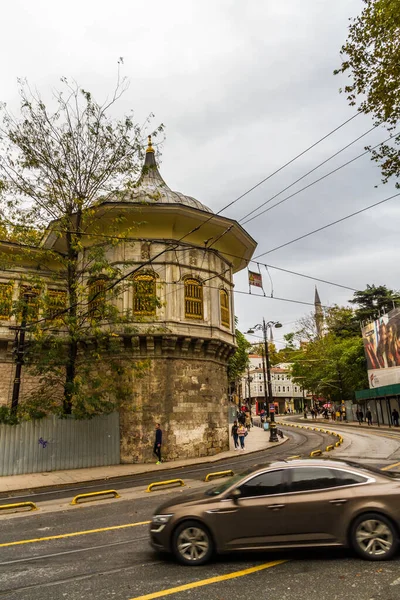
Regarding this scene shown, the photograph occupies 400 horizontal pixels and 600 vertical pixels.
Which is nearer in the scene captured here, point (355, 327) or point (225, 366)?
point (225, 366)

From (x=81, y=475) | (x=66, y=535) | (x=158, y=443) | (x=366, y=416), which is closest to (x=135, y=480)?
(x=81, y=475)

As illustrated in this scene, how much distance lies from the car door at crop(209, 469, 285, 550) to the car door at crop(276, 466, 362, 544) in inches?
6.0

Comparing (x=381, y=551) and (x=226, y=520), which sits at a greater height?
(x=226, y=520)

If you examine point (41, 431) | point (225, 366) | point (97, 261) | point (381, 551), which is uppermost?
point (97, 261)

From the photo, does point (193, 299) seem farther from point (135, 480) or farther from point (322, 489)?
point (322, 489)

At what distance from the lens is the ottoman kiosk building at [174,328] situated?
19.0 metres

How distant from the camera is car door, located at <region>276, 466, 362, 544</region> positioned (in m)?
5.66

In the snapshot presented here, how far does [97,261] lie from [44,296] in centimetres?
250

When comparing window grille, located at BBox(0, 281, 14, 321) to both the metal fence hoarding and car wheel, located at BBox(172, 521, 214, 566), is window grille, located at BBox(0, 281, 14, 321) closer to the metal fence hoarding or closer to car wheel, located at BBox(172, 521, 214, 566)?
the metal fence hoarding

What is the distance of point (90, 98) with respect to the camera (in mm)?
17203

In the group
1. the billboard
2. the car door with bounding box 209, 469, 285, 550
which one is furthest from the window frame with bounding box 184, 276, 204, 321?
the billboard

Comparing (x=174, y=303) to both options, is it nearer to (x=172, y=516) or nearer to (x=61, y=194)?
(x=61, y=194)

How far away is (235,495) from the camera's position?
603 cm

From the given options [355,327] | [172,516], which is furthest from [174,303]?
[355,327]
